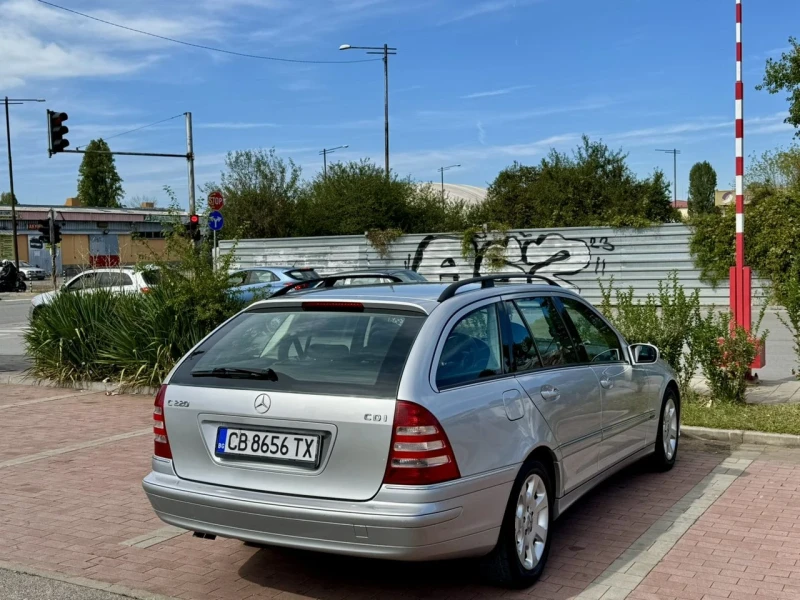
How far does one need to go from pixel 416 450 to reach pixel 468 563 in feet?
3.53

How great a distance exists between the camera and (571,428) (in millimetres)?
4934

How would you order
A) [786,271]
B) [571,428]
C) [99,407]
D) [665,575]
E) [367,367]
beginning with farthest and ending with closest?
1. [786,271]
2. [99,407]
3. [571,428]
4. [665,575]
5. [367,367]

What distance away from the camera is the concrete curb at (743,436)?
744 centimetres

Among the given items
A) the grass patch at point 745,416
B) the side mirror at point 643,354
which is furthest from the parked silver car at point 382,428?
the grass patch at point 745,416

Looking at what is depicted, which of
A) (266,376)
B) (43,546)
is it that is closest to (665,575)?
(266,376)

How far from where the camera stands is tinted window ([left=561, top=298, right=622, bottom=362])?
5.65 m

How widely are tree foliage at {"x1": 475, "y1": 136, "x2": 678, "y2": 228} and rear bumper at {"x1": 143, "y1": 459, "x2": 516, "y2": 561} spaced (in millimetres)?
33345

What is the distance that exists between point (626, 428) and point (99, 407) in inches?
269

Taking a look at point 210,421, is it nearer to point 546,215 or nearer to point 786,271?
point 786,271

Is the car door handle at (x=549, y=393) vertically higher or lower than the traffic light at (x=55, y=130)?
lower

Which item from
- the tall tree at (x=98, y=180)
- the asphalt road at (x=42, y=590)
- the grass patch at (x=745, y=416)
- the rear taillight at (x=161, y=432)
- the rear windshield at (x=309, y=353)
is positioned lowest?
the asphalt road at (x=42, y=590)

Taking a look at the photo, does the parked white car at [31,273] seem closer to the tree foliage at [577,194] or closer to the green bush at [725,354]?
the tree foliage at [577,194]

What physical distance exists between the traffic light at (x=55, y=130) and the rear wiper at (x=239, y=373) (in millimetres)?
22669

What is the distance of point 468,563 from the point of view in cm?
456
